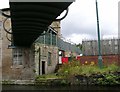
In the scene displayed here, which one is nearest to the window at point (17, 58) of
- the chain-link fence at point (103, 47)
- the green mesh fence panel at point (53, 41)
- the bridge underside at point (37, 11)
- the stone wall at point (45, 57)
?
the stone wall at point (45, 57)

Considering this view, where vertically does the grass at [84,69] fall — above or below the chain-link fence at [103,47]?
below

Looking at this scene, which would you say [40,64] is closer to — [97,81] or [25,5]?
[97,81]

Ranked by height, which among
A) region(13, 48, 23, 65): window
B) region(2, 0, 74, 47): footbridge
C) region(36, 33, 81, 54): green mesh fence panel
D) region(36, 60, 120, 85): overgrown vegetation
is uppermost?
region(36, 33, 81, 54): green mesh fence panel

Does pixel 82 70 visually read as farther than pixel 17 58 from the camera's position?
No

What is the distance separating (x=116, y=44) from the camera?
30500 mm

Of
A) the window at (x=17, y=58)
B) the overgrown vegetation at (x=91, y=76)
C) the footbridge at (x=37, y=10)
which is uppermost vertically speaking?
the footbridge at (x=37, y=10)

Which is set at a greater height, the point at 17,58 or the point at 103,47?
the point at 103,47

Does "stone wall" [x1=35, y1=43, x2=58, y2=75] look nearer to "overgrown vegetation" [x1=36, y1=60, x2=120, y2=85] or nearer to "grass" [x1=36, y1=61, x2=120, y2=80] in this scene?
"grass" [x1=36, y1=61, x2=120, y2=80]

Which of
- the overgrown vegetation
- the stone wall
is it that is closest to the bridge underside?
the overgrown vegetation

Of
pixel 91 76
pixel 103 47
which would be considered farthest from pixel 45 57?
pixel 91 76

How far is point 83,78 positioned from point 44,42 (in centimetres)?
635

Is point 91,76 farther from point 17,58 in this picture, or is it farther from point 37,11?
point 37,11

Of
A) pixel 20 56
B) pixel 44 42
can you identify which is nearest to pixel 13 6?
pixel 20 56

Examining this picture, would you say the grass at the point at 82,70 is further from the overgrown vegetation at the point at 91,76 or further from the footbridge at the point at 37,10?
the footbridge at the point at 37,10
